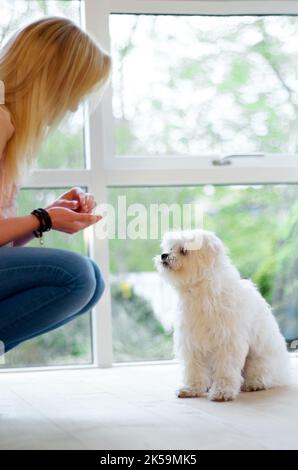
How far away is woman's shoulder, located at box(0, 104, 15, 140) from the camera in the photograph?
6.29 feet

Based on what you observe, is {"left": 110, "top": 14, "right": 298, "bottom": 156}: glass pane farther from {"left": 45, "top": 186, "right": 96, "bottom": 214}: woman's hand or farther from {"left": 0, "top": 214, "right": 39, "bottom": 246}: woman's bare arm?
{"left": 0, "top": 214, "right": 39, "bottom": 246}: woman's bare arm

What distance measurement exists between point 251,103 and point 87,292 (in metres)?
1.58

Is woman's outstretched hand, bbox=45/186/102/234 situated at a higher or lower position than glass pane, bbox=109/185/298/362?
higher

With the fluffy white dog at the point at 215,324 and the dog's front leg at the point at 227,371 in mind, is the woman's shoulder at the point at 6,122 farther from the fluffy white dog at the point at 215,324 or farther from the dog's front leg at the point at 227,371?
the dog's front leg at the point at 227,371

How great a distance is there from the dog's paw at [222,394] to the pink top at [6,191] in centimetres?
75

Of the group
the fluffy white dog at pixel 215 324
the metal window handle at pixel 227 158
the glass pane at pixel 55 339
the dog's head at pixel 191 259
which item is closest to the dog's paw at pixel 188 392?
the fluffy white dog at pixel 215 324

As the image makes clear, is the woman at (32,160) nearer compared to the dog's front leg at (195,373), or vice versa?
the woman at (32,160)

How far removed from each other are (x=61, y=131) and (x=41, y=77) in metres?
1.11

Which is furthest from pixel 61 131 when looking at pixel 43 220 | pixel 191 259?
pixel 43 220

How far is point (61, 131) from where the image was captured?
3.11m

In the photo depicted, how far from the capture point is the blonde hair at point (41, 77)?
6.49 feet

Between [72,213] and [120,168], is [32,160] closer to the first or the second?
[72,213]

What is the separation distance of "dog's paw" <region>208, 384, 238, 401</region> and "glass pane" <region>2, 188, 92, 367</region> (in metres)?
1.00

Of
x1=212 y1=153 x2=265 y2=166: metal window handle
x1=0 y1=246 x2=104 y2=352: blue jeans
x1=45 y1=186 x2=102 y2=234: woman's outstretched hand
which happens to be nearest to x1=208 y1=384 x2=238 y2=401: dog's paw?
x1=0 y1=246 x2=104 y2=352: blue jeans
